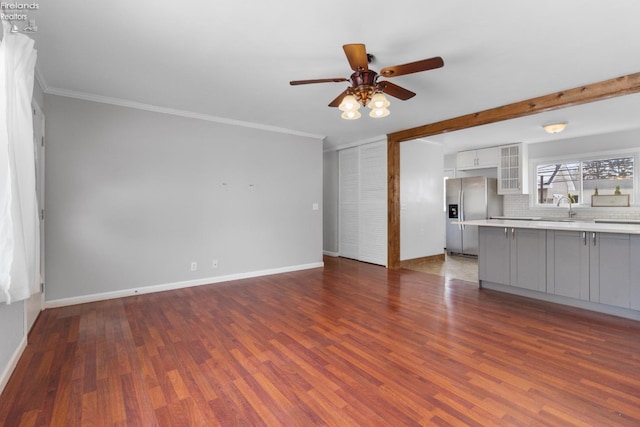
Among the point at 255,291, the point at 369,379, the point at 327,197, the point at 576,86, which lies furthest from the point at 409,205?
the point at 369,379

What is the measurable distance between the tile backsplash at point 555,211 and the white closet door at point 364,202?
11.2 ft

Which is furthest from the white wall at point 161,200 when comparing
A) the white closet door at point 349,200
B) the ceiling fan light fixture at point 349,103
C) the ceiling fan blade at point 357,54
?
the ceiling fan blade at point 357,54

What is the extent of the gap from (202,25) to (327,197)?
16.9ft

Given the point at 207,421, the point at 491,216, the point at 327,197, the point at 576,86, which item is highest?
the point at 576,86

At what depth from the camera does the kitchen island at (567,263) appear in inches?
121

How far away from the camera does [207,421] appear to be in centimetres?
163

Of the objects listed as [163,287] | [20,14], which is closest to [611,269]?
[163,287]

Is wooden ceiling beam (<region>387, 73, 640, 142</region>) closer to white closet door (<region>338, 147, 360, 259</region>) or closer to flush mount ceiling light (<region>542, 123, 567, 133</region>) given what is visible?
flush mount ceiling light (<region>542, 123, 567, 133</region>)

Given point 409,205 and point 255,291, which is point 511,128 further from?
point 255,291

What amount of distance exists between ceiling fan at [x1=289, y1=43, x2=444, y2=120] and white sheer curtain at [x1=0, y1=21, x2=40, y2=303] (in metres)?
1.77

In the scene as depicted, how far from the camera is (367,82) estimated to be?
2.54 m

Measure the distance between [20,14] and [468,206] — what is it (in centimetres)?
748

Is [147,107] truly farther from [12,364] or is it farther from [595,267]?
[595,267]

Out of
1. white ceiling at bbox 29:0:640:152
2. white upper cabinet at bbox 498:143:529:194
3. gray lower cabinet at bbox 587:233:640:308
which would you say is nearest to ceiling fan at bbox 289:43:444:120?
white ceiling at bbox 29:0:640:152
